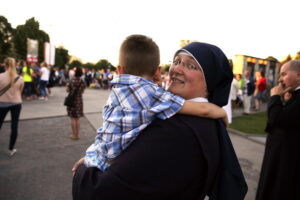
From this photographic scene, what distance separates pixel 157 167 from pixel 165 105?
306mm

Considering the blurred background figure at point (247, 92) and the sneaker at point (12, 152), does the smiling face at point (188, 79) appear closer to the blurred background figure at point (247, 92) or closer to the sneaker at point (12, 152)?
the sneaker at point (12, 152)

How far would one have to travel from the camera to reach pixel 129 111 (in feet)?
3.84

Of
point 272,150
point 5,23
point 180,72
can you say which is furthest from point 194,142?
point 5,23

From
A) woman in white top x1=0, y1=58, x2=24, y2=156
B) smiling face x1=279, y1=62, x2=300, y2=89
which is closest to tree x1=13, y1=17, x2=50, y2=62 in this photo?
woman in white top x1=0, y1=58, x2=24, y2=156

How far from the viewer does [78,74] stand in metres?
5.80

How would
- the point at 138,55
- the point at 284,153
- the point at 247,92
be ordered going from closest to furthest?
the point at 138,55 → the point at 284,153 → the point at 247,92

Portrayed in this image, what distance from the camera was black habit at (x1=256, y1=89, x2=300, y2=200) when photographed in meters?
2.33

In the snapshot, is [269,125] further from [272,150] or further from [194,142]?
[194,142]

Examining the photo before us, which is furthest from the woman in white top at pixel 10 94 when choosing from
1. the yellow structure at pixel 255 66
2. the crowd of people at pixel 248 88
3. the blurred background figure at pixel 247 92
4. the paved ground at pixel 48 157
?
the yellow structure at pixel 255 66

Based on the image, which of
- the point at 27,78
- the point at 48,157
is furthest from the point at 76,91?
the point at 27,78

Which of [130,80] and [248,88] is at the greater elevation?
[130,80]

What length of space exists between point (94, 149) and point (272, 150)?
Answer: 2145 millimetres

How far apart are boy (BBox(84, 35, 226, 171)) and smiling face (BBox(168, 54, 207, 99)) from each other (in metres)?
0.15

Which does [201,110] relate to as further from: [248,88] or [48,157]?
[248,88]
